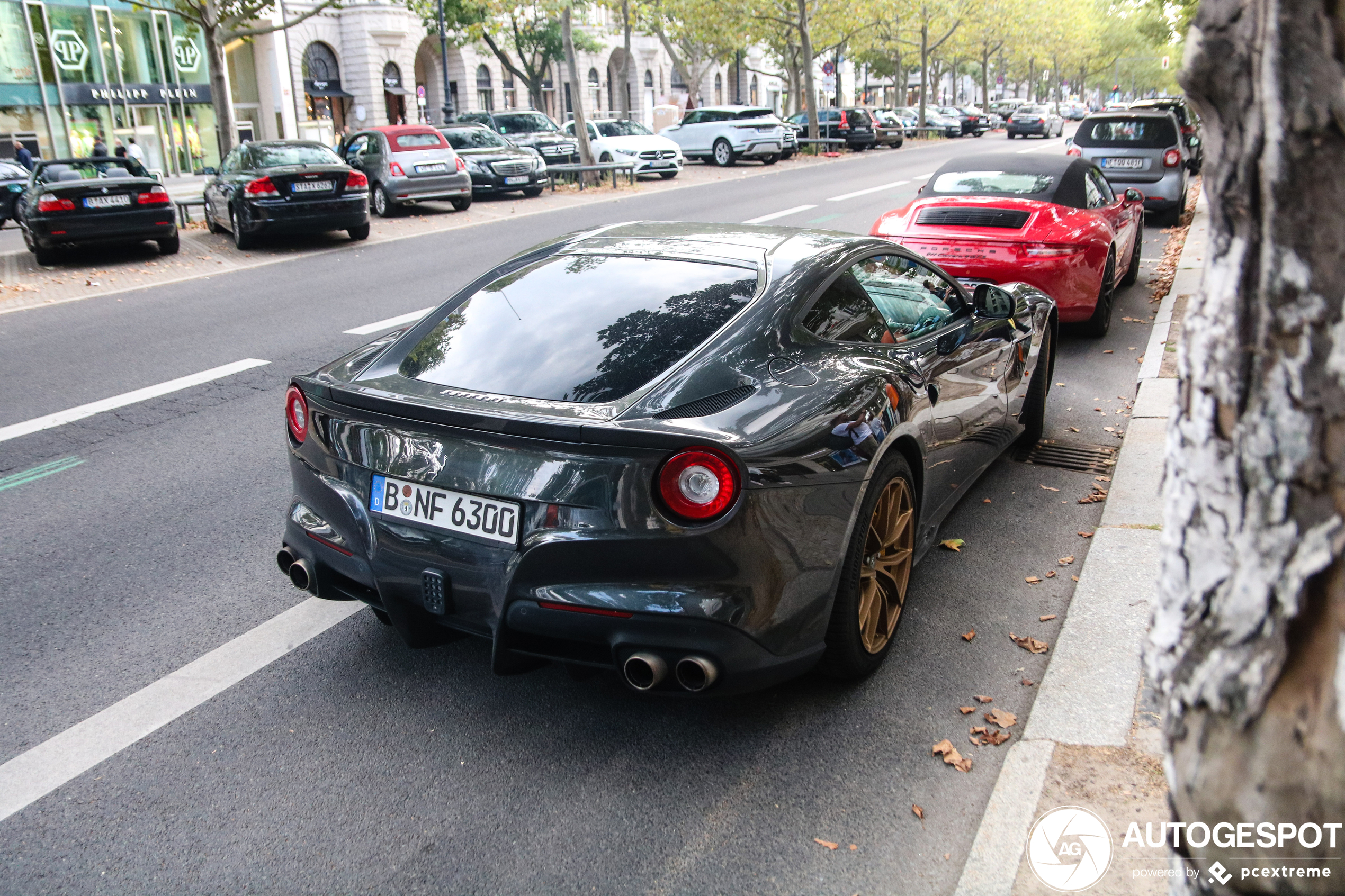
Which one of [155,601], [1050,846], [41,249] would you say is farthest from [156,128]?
[1050,846]

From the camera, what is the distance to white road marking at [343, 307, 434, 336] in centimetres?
996

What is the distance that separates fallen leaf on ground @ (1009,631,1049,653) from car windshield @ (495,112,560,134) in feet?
91.0

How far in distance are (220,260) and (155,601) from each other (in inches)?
467

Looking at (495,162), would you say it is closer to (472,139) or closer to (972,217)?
(472,139)

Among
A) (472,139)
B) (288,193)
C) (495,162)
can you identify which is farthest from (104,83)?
(288,193)

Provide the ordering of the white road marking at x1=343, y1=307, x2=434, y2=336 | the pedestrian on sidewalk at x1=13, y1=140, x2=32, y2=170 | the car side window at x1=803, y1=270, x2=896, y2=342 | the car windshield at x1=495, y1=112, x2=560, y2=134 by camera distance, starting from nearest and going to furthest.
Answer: the car side window at x1=803, y1=270, x2=896, y2=342
the white road marking at x1=343, y1=307, x2=434, y2=336
the pedestrian on sidewalk at x1=13, y1=140, x2=32, y2=170
the car windshield at x1=495, y1=112, x2=560, y2=134

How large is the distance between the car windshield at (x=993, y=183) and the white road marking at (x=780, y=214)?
7.62 m

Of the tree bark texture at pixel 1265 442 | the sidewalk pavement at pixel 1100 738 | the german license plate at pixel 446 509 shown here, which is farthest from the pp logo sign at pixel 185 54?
the tree bark texture at pixel 1265 442

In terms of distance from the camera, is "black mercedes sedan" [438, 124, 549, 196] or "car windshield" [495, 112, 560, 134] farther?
"car windshield" [495, 112, 560, 134]

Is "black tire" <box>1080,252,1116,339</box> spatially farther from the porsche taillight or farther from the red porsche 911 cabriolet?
the porsche taillight

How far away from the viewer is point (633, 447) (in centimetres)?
297

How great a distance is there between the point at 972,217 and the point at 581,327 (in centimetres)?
569

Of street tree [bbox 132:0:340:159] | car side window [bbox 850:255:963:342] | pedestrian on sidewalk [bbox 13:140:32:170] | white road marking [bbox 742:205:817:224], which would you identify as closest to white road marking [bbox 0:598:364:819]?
car side window [bbox 850:255:963:342]

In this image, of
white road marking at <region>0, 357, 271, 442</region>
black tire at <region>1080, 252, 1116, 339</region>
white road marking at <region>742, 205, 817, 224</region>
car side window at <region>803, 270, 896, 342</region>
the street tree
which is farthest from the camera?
the street tree
